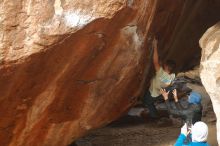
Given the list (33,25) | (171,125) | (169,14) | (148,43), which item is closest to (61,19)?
(33,25)

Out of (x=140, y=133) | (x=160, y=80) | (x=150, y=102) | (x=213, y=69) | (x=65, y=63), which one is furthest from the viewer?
(x=140, y=133)

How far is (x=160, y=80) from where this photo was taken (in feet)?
25.8

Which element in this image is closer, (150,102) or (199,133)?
(199,133)

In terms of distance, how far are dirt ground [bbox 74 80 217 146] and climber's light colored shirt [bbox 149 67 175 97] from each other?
0.85 metres

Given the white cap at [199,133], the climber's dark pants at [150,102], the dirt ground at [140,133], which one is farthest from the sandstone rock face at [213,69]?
the climber's dark pants at [150,102]

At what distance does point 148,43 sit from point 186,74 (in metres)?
5.34

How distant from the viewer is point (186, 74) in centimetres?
1278

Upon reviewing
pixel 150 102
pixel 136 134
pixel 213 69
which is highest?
pixel 213 69

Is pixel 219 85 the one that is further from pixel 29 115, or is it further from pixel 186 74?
pixel 186 74

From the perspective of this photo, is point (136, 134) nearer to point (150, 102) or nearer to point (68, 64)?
point (150, 102)

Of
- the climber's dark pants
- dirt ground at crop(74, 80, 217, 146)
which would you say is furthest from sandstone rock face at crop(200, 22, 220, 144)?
the climber's dark pants

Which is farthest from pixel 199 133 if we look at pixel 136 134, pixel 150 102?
pixel 136 134

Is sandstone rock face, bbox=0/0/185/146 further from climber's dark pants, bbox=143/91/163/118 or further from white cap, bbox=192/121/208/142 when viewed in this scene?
white cap, bbox=192/121/208/142

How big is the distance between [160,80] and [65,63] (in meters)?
2.19
